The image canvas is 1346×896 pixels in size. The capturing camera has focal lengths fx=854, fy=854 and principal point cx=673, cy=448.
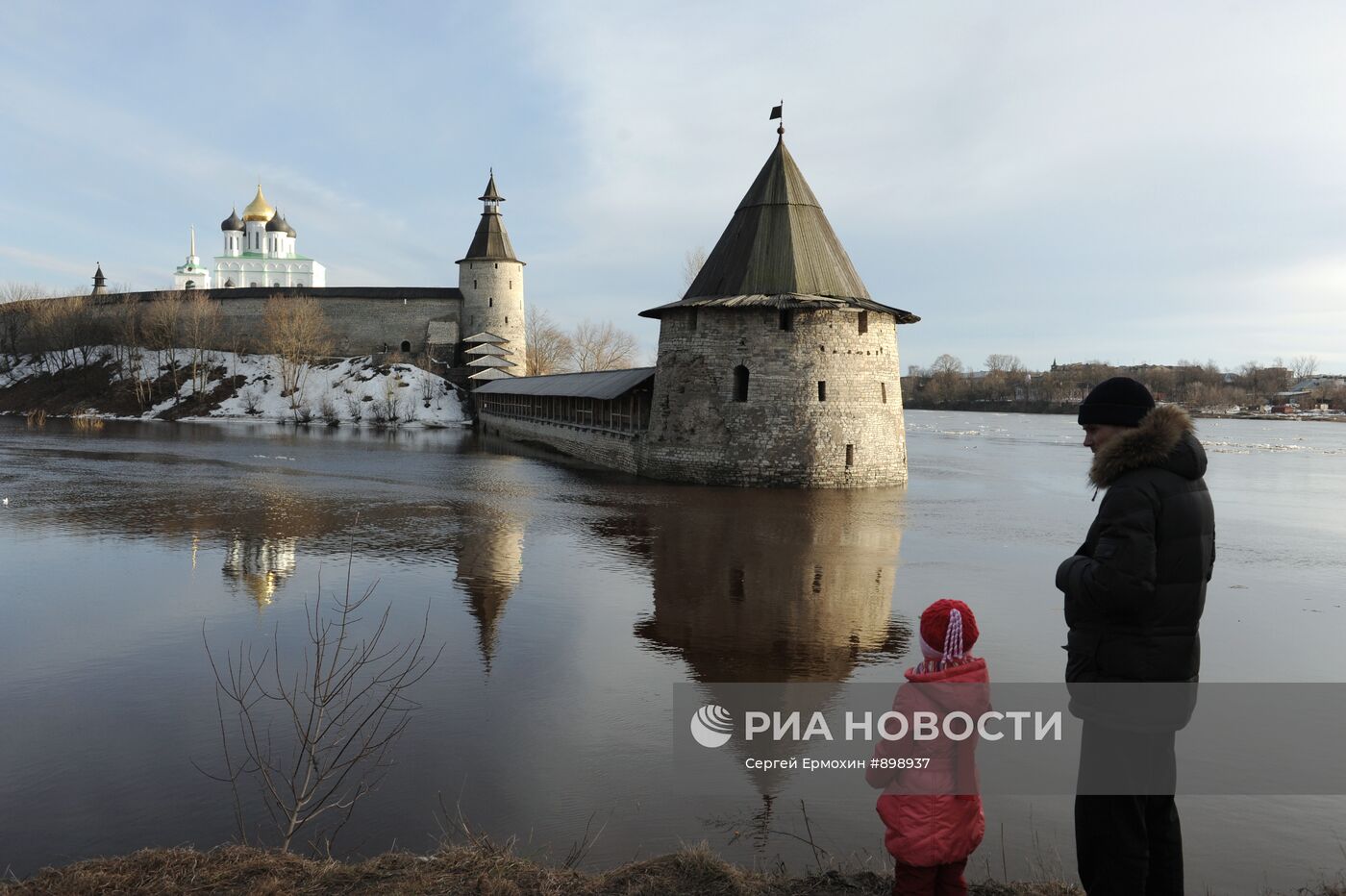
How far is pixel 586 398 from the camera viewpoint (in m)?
24.9

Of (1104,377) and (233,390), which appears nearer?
(233,390)

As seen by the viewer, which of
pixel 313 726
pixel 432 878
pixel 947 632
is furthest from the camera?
pixel 313 726

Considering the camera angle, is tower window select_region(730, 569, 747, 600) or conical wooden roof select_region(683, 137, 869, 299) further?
conical wooden roof select_region(683, 137, 869, 299)

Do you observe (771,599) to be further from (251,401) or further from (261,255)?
(261,255)

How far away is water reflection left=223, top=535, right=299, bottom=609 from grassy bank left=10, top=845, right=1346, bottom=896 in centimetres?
484

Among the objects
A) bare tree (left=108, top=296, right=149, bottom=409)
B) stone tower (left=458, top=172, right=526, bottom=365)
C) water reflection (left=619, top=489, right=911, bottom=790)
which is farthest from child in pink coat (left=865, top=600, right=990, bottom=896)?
bare tree (left=108, top=296, right=149, bottom=409)

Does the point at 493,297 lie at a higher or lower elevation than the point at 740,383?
higher

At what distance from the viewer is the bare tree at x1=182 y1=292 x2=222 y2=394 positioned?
47781 millimetres

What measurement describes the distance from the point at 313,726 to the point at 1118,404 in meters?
4.57

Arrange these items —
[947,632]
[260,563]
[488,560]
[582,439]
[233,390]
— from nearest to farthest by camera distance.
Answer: [947,632], [260,563], [488,560], [582,439], [233,390]

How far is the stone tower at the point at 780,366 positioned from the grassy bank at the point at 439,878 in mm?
14920

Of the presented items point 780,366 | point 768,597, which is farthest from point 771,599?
point 780,366

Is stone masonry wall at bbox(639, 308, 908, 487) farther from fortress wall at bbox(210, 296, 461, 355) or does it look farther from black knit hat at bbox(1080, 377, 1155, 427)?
fortress wall at bbox(210, 296, 461, 355)

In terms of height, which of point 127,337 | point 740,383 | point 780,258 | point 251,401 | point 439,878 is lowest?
point 439,878
